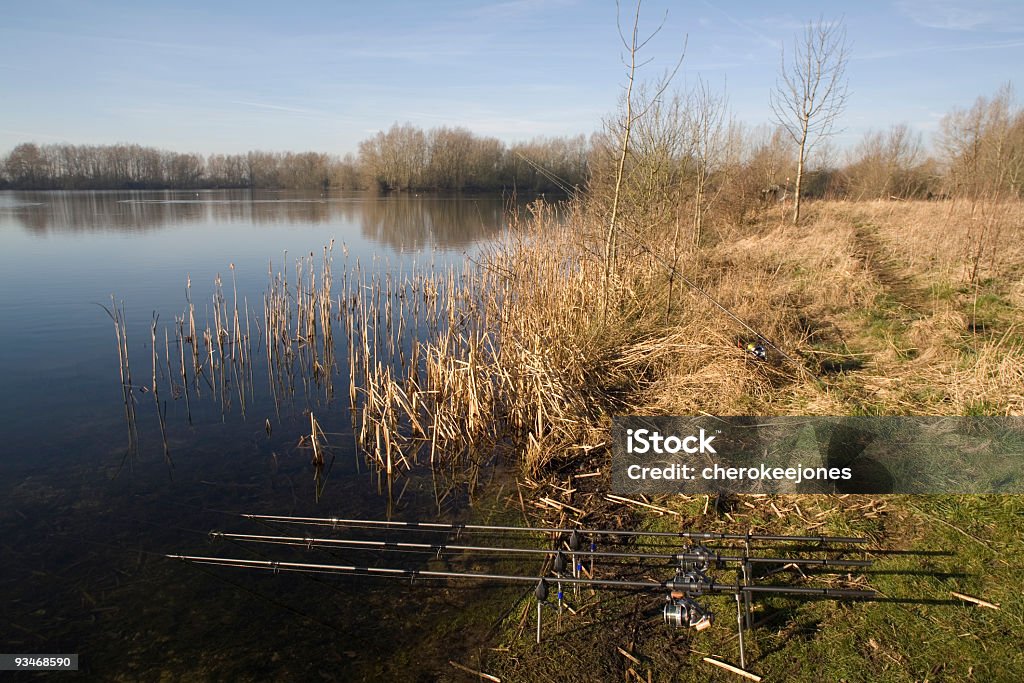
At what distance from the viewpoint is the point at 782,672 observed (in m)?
2.98

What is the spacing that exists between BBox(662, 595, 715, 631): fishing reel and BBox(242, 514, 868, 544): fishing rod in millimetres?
Answer: 420

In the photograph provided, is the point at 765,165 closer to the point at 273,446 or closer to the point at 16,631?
the point at 273,446

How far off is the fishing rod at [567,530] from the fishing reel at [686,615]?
0.42 metres

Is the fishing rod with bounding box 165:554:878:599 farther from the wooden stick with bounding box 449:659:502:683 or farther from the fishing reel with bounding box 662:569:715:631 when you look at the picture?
the wooden stick with bounding box 449:659:502:683

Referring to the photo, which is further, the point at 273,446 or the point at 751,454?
the point at 273,446

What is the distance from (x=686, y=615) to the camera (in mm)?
3338

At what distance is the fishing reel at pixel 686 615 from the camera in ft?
10.9

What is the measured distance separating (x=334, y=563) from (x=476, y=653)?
148 cm

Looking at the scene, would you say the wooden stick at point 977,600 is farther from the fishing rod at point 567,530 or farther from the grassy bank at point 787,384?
the fishing rod at point 567,530

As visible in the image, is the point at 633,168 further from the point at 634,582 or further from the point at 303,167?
the point at 303,167

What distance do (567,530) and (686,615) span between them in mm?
792

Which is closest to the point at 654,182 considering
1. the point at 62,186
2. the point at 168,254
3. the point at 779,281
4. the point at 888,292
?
the point at 779,281

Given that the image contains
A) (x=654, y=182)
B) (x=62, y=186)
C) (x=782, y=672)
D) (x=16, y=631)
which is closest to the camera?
(x=782, y=672)

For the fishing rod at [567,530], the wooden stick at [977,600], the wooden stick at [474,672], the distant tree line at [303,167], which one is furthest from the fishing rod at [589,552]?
the distant tree line at [303,167]
